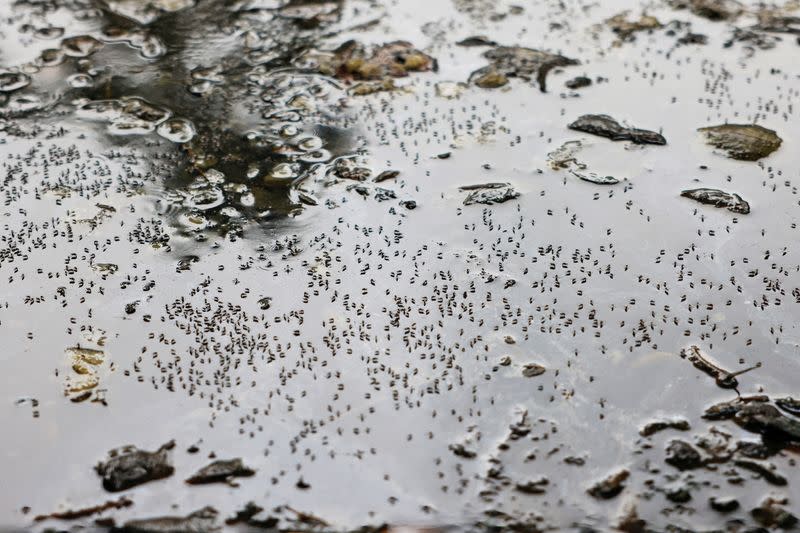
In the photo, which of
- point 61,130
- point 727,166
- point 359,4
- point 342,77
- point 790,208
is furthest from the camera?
point 359,4

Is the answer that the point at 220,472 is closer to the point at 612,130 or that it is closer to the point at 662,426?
the point at 662,426

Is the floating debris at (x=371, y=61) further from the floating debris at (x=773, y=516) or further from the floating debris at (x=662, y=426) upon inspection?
the floating debris at (x=773, y=516)

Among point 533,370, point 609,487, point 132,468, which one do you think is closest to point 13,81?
point 132,468

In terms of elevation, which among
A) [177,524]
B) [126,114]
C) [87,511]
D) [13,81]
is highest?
[13,81]

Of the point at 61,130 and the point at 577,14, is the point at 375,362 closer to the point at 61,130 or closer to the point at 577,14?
the point at 61,130

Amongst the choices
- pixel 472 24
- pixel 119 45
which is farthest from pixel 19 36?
pixel 472 24

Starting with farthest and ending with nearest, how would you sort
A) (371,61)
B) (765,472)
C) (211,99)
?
(371,61) < (211,99) < (765,472)

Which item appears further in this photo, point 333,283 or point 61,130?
point 61,130
